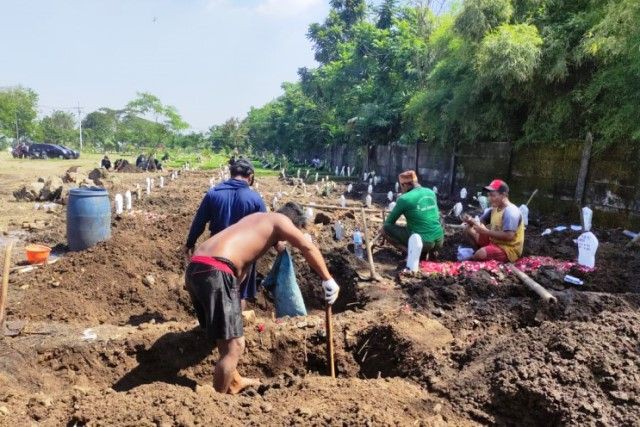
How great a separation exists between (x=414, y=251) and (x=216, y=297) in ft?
10.3

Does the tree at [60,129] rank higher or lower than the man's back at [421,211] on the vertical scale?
higher

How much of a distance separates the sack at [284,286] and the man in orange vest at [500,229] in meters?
2.65

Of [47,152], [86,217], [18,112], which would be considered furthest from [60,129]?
[86,217]

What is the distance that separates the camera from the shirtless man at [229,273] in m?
3.29

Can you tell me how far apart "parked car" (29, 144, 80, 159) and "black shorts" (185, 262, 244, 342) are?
37288mm

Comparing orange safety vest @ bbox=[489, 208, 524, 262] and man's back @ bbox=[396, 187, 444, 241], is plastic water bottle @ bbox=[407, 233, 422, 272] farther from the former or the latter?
orange safety vest @ bbox=[489, 208, 524, 262]

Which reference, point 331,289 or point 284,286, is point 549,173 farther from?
point 331,289

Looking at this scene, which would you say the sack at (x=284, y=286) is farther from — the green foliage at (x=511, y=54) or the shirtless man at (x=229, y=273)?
the green foliage at (x=511, y=54)

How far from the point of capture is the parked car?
34781mm

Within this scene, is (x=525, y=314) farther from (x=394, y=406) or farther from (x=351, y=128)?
(x=351, y=128)

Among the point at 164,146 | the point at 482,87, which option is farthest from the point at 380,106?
the point at 164,146

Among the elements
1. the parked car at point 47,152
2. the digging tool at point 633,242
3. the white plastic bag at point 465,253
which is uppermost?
the parked car at point 47,152

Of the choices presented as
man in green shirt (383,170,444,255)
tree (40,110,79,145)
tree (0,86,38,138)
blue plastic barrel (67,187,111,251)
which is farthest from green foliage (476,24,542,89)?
tree (40,110,79,145)

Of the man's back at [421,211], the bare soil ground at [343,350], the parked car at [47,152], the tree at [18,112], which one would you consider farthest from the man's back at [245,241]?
the tree at [18,112]
